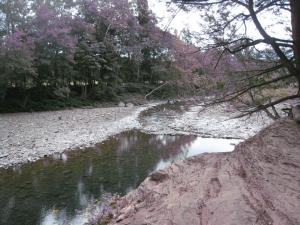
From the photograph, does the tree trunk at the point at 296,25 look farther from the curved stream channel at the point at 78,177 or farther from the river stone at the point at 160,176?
the curved stream channel at the point at 78,177

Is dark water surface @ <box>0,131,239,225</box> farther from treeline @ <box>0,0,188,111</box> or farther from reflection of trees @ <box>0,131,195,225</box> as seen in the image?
treeline @ <box>0,0,188,111</box>

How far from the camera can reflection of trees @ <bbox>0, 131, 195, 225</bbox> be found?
6.39 m

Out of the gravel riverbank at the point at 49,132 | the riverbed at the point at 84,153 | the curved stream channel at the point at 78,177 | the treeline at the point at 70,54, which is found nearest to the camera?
the curved stream channel at the point at 78,177

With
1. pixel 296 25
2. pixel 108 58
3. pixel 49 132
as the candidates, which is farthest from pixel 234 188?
pixel 108 58

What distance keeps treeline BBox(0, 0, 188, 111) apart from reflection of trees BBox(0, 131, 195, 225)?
19.2 ft

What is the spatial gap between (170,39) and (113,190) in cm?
370

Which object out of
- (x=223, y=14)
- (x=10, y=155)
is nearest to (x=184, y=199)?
(x=223, y=14)

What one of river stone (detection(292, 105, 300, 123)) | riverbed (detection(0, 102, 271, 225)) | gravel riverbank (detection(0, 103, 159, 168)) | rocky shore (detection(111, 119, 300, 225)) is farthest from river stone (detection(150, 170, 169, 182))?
gravel riverbank (detection(0, 103, 159, 168))

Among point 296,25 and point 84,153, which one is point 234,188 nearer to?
point 296,25

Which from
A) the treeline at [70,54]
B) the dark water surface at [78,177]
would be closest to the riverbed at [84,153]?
the dark water surface at [78,177]

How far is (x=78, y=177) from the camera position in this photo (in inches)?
316

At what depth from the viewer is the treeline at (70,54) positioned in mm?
18875

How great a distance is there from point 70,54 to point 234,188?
19.7 metres

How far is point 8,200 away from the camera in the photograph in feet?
21.7
